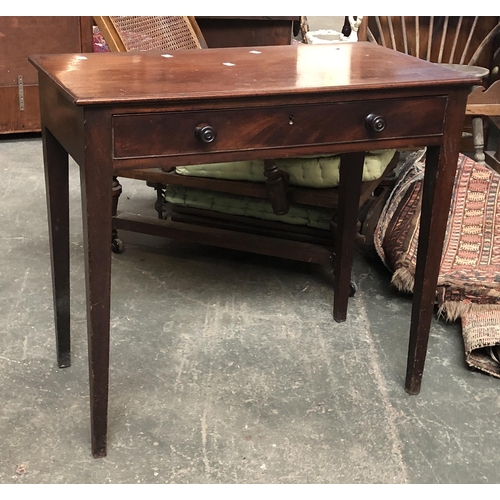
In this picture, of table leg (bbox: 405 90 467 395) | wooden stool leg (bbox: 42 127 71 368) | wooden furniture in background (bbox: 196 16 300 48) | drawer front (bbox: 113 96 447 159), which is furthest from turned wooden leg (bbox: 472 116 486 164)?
wooden stool leg (bbox: 42 127 71 368)

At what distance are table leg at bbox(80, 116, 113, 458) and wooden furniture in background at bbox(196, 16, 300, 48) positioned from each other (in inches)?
80.8

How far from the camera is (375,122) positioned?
1.51m

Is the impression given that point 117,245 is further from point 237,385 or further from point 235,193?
point 237,385

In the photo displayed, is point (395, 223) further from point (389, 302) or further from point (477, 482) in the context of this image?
point (477, 482)

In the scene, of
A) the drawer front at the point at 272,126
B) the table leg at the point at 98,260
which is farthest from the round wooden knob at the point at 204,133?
the table leg at the point at 98,260

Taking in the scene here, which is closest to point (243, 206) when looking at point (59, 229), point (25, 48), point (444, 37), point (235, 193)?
point (235, 193)

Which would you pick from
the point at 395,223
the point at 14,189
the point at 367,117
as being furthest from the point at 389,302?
the point at 14,189

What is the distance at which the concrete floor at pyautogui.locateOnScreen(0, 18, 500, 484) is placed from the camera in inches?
62.9

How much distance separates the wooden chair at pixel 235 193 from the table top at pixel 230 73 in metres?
0.51

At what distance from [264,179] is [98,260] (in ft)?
3.30

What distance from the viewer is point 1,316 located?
2.19 m

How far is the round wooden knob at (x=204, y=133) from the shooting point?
1.39 metres

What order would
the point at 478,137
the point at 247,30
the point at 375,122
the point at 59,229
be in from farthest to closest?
the point at 478,137, the point at 247,30, the point at 59,229, the point at 375,122

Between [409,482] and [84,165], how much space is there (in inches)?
37.7
